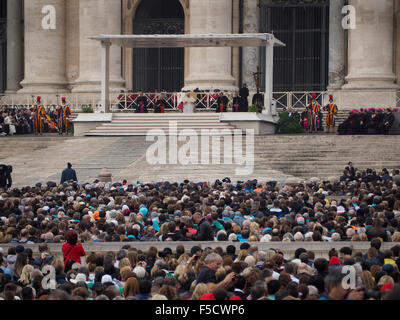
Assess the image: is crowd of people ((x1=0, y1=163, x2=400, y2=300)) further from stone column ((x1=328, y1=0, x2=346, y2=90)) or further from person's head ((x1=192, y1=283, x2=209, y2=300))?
stone column ((x1=328, y1=0, x2=346, y2=90))

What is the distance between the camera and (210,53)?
40.0m

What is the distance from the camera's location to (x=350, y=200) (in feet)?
57.7

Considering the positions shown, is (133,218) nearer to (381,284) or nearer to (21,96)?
(381,284)

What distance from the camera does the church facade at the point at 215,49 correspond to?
38.4 meters

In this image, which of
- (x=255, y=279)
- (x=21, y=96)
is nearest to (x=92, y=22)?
(x=21, y=96)

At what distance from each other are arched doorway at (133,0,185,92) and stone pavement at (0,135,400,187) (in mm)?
13125

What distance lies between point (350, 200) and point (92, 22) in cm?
2655

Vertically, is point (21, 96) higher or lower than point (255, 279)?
higher

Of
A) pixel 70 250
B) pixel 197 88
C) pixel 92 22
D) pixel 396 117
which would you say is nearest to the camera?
pixel 70 250

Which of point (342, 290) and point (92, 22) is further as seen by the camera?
point (92, 22)

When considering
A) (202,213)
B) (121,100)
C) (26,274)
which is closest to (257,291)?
(26,274)

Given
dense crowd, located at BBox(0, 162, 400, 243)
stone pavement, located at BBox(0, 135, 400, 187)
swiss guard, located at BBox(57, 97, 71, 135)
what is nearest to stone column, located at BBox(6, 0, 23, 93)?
swiss guard, located at BBox(57, 97, 71, 135)

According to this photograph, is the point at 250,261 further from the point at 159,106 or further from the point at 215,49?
the point at 215,49

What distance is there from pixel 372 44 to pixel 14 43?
19.7m
